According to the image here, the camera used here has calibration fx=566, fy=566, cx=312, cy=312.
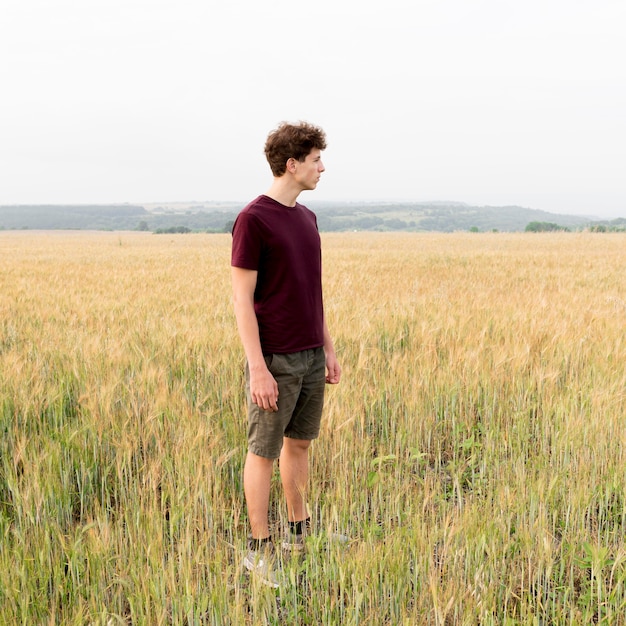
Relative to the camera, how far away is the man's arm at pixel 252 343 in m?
2.05

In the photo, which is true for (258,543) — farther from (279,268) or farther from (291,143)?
(291,143)

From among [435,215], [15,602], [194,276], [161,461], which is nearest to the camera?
[15,602]

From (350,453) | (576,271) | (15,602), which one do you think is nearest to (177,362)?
(350,453)

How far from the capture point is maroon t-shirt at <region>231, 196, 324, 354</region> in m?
2.06

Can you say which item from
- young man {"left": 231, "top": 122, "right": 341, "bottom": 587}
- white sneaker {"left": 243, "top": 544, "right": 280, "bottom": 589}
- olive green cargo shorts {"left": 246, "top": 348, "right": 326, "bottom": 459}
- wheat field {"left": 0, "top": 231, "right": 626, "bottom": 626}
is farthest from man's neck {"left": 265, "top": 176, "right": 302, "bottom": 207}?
white sneaker {"left": 243, "top": 544, "right": 280, "bottom": 589}

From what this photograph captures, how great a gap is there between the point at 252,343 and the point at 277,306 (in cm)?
18

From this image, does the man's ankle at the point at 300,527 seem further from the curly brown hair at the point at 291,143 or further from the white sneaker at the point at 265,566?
the curly brown hair at the point at 291,143

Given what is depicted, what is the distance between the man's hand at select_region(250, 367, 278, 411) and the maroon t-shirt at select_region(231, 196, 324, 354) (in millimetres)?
120

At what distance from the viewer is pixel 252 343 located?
2.07m

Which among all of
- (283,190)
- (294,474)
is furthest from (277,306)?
(294,474)

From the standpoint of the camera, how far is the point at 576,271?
35.7 ft

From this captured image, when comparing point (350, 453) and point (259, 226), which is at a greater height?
point (259, 226)

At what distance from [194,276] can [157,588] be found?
8394 mm

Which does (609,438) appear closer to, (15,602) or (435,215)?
(15,602)
